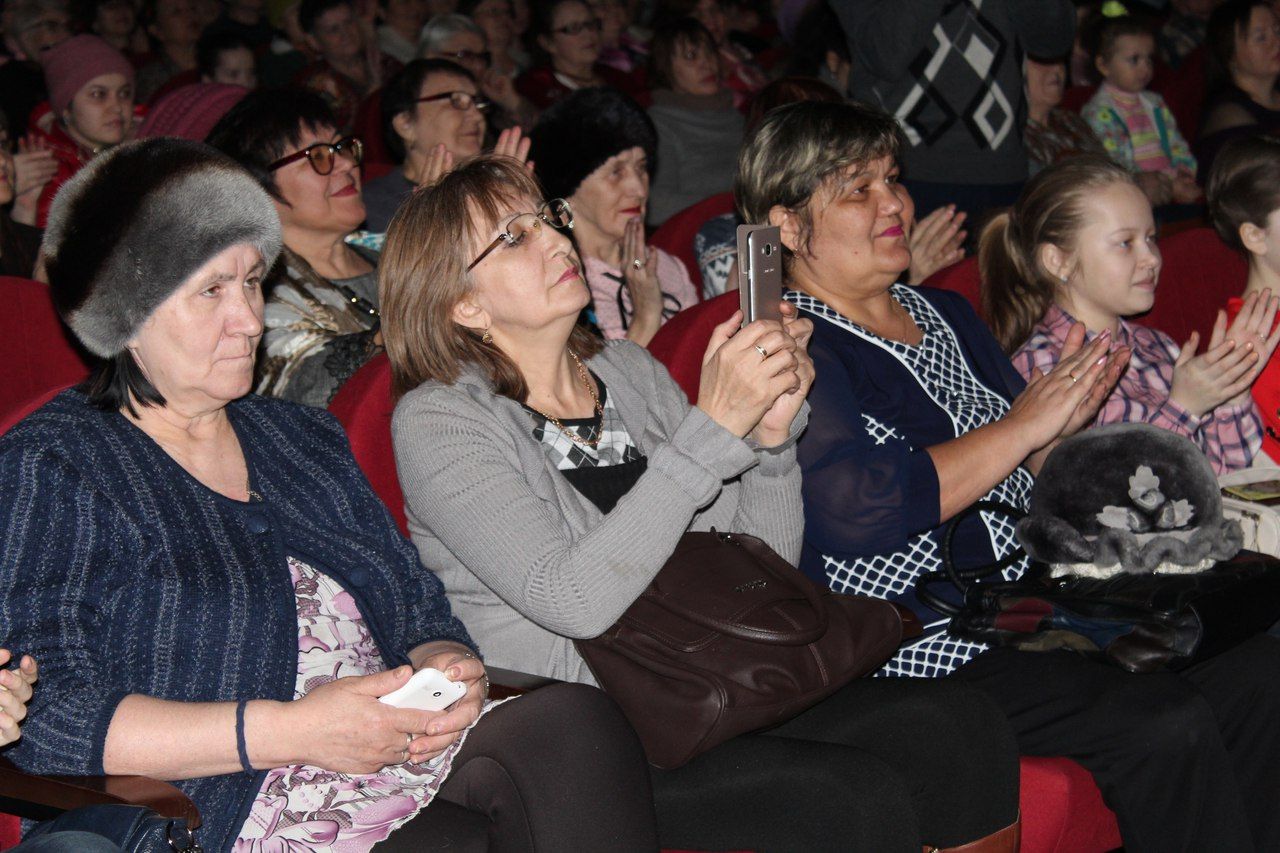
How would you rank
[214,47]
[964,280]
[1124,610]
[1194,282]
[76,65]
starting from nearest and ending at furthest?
[1124,610]
[964,280]
[1194,282]
[76,65]
[214,47]

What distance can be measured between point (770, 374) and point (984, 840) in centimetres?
77

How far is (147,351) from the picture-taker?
1.86 metres

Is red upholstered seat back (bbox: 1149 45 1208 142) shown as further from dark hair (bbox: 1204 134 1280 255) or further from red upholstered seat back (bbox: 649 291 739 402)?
red upholstered seat back (bbox: 649 291 739 402)

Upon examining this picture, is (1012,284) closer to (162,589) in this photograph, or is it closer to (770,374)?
(770,374)

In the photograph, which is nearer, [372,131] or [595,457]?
[595,457]

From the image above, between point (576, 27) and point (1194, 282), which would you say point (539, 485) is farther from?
point (576, 27)

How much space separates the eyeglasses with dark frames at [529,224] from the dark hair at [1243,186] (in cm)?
186

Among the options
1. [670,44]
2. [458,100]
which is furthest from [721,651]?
[670,44]

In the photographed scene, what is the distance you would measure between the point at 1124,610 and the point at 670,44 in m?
4.04

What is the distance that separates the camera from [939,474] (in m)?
2.24

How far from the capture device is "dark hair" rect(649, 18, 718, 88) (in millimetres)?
5629

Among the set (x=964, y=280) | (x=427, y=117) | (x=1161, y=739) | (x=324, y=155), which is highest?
(x=324, y=155)

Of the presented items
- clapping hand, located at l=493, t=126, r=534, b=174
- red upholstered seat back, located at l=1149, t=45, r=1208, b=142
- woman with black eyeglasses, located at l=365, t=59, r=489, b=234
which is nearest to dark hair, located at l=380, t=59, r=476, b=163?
woman with black eyeglasses, located at l=365, t=59, r=489, b=234

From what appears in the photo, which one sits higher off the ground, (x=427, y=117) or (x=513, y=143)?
(x=513, y=143)
